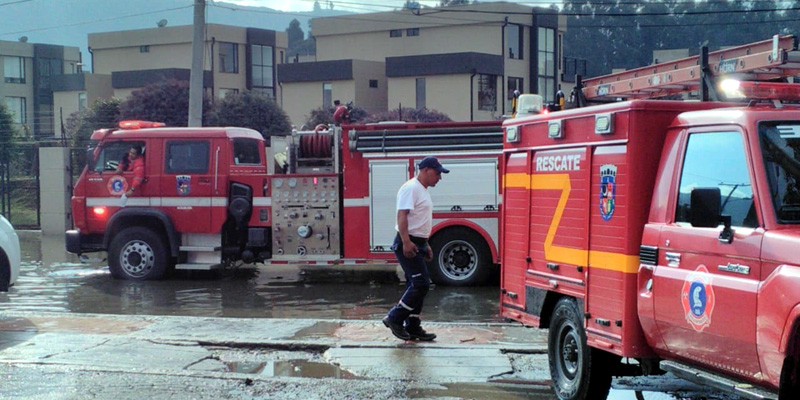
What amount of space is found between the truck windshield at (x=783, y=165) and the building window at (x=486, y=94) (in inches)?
1781

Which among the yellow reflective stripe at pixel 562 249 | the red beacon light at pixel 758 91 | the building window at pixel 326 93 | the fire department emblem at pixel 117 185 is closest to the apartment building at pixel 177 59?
the building window at pixel 326 93

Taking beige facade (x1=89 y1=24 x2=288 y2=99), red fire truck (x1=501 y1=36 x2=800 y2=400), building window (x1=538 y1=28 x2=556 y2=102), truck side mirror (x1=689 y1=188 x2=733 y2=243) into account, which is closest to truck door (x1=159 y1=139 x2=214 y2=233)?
red fire truck (x1=501 y1=36 x2=800 y2=400)

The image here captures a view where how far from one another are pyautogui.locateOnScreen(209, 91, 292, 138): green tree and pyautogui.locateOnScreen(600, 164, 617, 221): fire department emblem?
122 ft

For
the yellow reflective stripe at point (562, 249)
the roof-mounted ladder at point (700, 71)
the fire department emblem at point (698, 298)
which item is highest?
the roof-mounted ladder at point (700, 71)

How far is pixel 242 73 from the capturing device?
6234 centimetres

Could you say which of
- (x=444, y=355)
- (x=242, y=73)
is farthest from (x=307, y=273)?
(x=242, y=73)

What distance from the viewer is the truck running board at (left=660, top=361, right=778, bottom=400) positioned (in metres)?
5.20

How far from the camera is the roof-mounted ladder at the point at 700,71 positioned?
25.8ft

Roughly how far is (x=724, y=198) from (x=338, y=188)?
31.2 ft

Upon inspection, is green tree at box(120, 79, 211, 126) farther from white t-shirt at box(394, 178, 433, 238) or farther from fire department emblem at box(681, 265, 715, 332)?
fire department emblem at box(681, 265, 715, 332)

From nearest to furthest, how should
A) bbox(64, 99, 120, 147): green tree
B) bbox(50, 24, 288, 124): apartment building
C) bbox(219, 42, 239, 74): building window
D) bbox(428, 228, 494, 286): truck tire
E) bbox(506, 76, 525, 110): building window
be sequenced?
bbox(428, 228, 494, 286): truck tire → bbox(64, 99, 120, 147): green tree → bbox(506, 76, 525, 110): building window → bbox(50, 24, 288, 124): apartment building → bbox(219, 42, 239, 74): building window

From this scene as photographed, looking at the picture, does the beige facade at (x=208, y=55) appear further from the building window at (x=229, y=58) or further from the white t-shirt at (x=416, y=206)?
the white t-shirt at (x=416, y=206)

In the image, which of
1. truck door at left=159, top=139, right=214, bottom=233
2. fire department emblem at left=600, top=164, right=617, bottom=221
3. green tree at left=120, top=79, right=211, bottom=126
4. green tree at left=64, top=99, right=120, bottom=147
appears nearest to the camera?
fire department emblem at left=600, top=164, right=617, bottom=221

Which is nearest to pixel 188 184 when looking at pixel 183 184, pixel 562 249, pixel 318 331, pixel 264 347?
pixel 183 184
